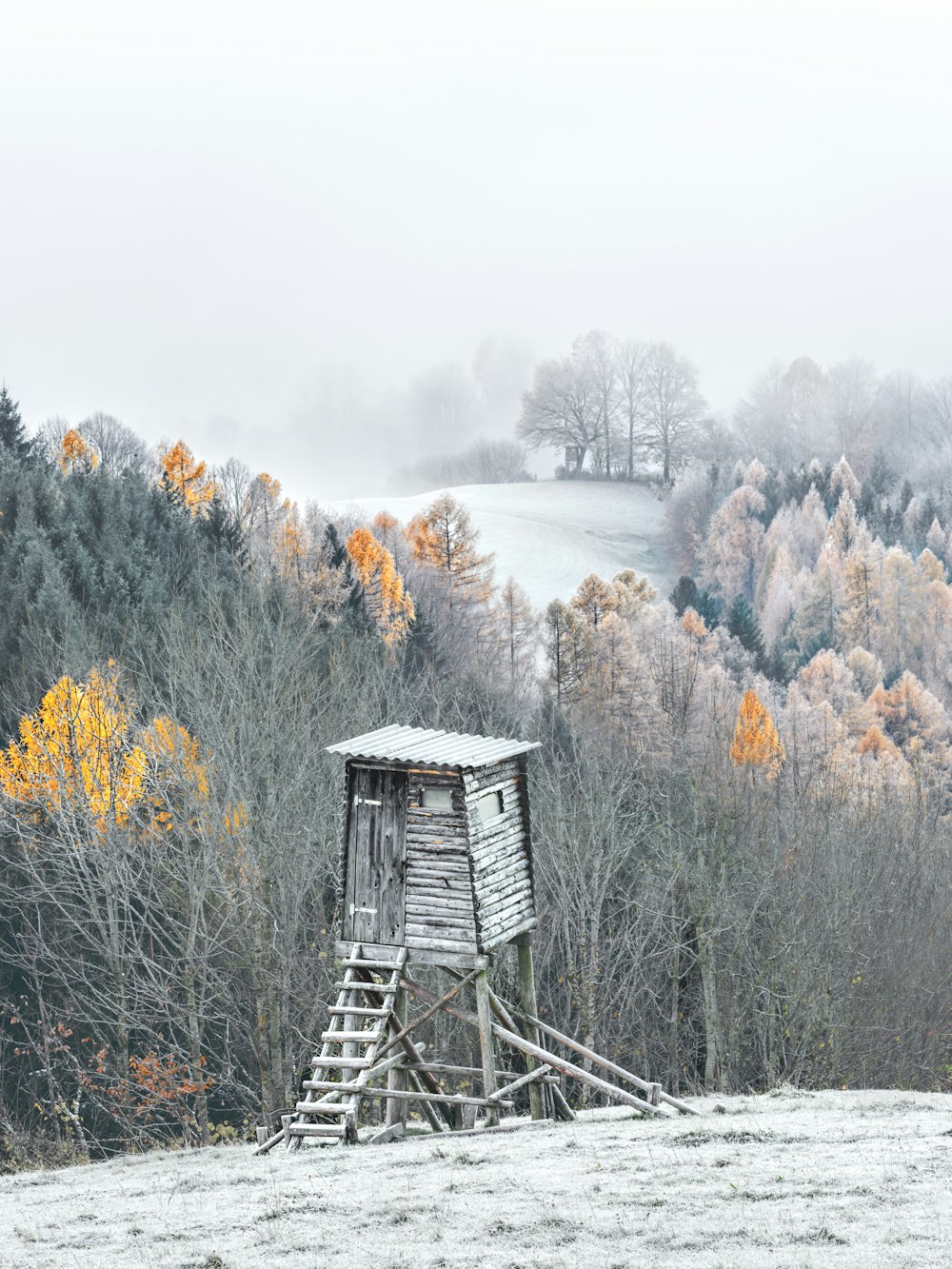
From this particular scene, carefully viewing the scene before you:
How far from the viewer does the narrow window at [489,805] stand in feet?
59.4

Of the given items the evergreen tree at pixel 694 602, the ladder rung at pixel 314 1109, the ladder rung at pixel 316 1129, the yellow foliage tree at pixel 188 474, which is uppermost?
the yellow foliage tree at pixel 188 474

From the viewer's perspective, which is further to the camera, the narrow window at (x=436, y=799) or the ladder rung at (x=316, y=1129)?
the narrow window at (x=436, y=799)

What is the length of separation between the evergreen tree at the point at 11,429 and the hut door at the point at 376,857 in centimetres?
4609

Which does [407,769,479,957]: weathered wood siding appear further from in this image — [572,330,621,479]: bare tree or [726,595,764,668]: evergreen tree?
[572,330,621,479]: bare tree

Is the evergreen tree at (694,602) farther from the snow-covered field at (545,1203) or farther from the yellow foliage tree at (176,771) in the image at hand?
the snow-covered field at (545,1203)

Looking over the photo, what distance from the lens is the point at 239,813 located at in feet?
93.6

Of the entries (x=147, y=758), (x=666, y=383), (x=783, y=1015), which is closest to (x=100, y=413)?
(x=666, y=383)

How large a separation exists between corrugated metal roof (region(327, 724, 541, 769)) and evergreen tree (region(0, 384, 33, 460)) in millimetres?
45502

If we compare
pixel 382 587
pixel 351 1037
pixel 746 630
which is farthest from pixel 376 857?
pixel 746 630

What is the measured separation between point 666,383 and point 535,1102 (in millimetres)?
119416

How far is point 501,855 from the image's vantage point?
18469 mm

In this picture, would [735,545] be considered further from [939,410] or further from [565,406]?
[939,410]

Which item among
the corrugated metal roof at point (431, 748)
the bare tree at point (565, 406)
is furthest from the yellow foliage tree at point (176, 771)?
the bare tree at point (565, 406)

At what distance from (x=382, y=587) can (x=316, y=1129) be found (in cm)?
4999
